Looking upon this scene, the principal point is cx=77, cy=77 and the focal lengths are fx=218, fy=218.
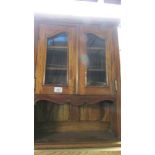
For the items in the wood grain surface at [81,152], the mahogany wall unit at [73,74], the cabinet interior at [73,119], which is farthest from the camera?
the cabinet interior at [73,119]

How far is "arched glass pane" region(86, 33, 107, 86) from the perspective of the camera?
1241 millimetres

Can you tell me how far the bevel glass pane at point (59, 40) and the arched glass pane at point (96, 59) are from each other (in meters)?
0.13

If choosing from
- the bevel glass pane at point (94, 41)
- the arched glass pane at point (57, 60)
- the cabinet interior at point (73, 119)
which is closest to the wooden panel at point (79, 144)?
the cabinet interior at point (73, 119)

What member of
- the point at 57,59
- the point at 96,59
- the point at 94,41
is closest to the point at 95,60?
the point at 96,59

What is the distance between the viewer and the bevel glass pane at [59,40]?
1234 mm

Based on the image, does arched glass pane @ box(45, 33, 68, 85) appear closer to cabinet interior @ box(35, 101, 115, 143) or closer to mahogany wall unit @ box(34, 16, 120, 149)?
mahogany wall unit @ box(34, 16, 120, 149)

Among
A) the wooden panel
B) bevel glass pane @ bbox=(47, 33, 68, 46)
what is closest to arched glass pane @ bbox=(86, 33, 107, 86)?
bevel glass pane @ bbox=(47, 33, 68, 46)

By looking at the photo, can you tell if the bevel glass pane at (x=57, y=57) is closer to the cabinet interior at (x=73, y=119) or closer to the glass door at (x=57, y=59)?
the glass door at (x=57, y=59)

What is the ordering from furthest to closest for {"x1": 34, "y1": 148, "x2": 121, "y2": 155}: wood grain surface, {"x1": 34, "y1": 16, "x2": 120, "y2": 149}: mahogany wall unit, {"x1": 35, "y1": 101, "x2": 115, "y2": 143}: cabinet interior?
{"x1": 35, "y1": 101, "x2": 115, "y2": 143}: cabinet interior < {"x1": 34, "y1": 16, "x2": 120, "y2": 149}: mahogany wall unit < {"x1": 34, "y1": 148, "x2": 121, "y2": 155}: wood grain surface

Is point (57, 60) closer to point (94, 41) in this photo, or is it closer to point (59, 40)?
point (59, 40)

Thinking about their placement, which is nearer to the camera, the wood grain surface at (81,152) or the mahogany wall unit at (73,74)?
the wood grain surface at (81,152)

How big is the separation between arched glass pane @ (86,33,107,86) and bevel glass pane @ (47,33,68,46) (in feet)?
0.43

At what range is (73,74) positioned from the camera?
1.19m
